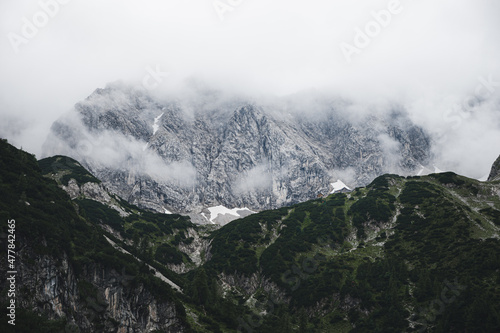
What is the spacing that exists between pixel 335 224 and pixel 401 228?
104 feet

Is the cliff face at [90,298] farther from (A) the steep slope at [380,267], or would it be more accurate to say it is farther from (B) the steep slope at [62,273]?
(A) the steep slope at [380,267]

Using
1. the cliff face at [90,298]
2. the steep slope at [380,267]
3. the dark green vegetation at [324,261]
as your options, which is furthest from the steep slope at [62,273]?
the steep slope at [380,267]

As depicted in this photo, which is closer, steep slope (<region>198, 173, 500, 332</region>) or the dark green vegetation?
the dark green vegetation

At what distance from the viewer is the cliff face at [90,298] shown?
7225cm

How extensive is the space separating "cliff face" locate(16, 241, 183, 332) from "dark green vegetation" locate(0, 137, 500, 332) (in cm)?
168

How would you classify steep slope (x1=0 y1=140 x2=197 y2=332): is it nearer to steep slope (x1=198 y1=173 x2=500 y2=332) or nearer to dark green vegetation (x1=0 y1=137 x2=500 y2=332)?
dark green vegetation (x1=0 y1=137 x2=500 y2=332)

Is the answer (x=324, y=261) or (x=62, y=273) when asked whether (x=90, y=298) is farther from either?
(x=324, y=261)

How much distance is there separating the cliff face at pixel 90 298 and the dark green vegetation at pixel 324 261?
1677 mm

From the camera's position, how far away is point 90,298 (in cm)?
8694

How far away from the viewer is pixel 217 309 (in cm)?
12119

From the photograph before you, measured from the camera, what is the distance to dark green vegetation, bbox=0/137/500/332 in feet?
303

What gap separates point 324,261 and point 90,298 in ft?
327

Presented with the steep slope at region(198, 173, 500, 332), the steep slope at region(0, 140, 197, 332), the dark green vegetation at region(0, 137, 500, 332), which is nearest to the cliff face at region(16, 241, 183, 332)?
the steep slope at region(0, 140, 197, 332)

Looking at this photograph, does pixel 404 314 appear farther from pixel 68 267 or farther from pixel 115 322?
pixel 68 267
